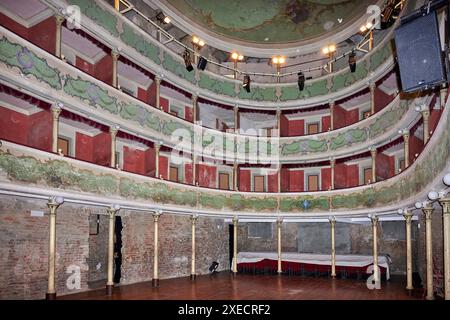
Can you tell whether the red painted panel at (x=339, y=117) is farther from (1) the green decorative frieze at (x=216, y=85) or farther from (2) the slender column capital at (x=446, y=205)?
(2) the slender column capital at (x=446, y=205)

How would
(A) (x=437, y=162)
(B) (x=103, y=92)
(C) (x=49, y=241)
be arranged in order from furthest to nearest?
1. (B) (x=103, y=92)
2. (C) (x=49, y=241)
3. (A) (x=437, y=162)

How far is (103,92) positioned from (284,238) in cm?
1393

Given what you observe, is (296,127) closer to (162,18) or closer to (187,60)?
(187,60)

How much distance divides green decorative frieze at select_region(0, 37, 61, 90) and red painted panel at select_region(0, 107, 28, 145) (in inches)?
85.7

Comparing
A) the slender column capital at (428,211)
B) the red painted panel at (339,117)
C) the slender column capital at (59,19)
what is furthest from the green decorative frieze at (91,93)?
the red painted panel at (339,117)

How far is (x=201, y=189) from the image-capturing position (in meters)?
19.7

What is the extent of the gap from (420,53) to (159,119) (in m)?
12.1

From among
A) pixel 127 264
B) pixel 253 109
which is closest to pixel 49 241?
pixel 127 264

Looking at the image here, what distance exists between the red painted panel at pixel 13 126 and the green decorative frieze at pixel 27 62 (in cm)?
218

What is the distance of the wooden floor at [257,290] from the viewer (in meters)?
14.2

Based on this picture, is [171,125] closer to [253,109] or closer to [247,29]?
[253,109]

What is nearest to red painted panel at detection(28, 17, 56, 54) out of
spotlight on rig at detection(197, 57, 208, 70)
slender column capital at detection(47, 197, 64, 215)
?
slender column capital at detection(47, 197, 64, 215)

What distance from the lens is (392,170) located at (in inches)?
765

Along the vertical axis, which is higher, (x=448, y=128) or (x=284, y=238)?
(x=448, y=128)
